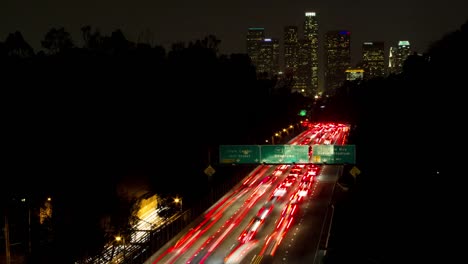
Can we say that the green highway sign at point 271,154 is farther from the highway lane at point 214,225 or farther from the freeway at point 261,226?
the highway lane at point 214,225

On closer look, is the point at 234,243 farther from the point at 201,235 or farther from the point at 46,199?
the point at 46,199

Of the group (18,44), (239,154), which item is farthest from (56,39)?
(239,154)

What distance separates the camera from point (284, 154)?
3741cm

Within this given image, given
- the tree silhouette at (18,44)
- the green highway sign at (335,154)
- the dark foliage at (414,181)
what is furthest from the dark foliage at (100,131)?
the dark foliage at (414,181)

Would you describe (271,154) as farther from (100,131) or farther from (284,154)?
(100,131)

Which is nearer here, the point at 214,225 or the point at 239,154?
the point at 214,225

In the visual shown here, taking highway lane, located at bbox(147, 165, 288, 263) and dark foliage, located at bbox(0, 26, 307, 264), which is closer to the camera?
highway lane, located at bbox(147, 165, 288, 263)

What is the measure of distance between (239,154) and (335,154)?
587 centimetres

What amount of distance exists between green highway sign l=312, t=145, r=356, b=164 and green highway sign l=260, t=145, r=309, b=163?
829mm

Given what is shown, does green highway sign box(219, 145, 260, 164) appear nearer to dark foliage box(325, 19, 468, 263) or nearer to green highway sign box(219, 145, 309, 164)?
green highway sign box(219, 145, 309, 164)

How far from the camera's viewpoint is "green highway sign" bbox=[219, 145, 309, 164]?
3734cm

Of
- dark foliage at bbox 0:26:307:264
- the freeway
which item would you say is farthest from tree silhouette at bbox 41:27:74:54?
the freeway

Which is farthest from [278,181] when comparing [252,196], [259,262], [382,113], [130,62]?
[259,262]

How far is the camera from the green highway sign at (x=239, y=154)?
37.4 meters
